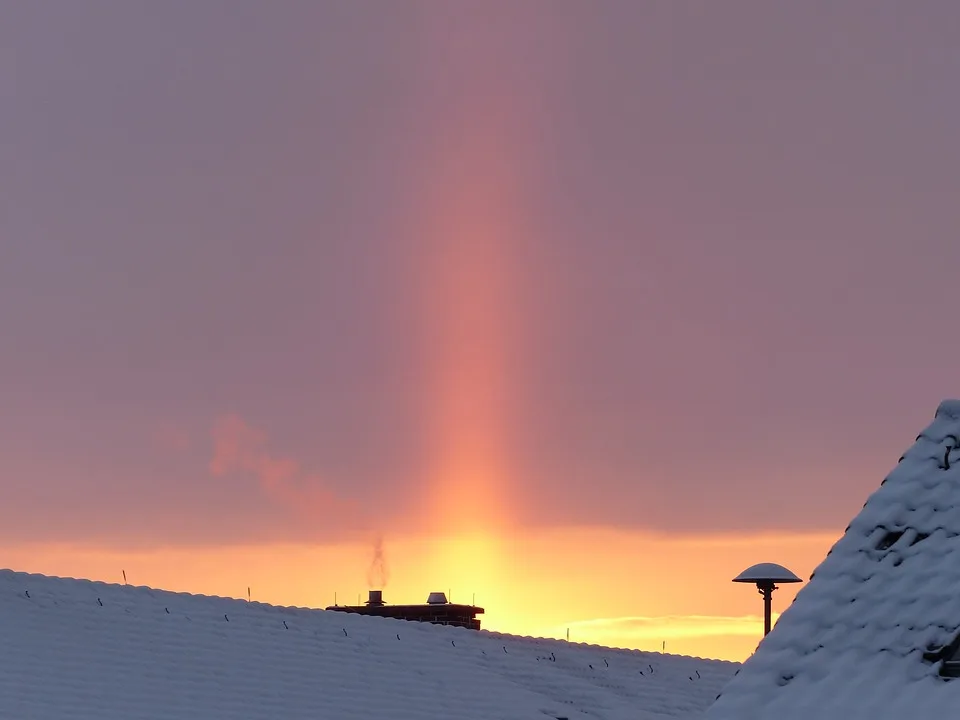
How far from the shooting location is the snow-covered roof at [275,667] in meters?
25.9

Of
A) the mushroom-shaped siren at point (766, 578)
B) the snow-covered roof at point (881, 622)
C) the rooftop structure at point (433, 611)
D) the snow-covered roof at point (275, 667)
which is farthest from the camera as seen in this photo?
the rooftop structure at point (433, 611)

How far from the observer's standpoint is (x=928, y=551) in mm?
15922

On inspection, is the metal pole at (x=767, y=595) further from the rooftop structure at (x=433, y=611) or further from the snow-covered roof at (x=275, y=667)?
the rooftop structure at (x=433, y=611)

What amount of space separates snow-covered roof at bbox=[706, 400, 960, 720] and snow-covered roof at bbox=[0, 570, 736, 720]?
38.9 feet

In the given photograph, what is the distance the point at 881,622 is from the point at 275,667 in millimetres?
15063

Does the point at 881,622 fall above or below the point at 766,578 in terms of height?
below

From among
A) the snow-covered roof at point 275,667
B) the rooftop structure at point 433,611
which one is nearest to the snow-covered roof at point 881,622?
the snow-covered roof at point 275,667

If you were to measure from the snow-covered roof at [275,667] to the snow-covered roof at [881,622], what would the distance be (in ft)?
38.9

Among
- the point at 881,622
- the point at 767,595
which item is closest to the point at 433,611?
the point at 767,595

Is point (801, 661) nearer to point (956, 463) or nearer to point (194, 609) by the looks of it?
point (956, 463)

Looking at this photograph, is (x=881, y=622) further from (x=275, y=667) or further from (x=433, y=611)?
(x=433, y=611)

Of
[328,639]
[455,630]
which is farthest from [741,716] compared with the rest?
[455,630]

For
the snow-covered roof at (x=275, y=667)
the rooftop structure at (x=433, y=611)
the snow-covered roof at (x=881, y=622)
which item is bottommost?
the snow-covered roof at (x=881, y=622)

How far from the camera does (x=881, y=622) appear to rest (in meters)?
15.3
